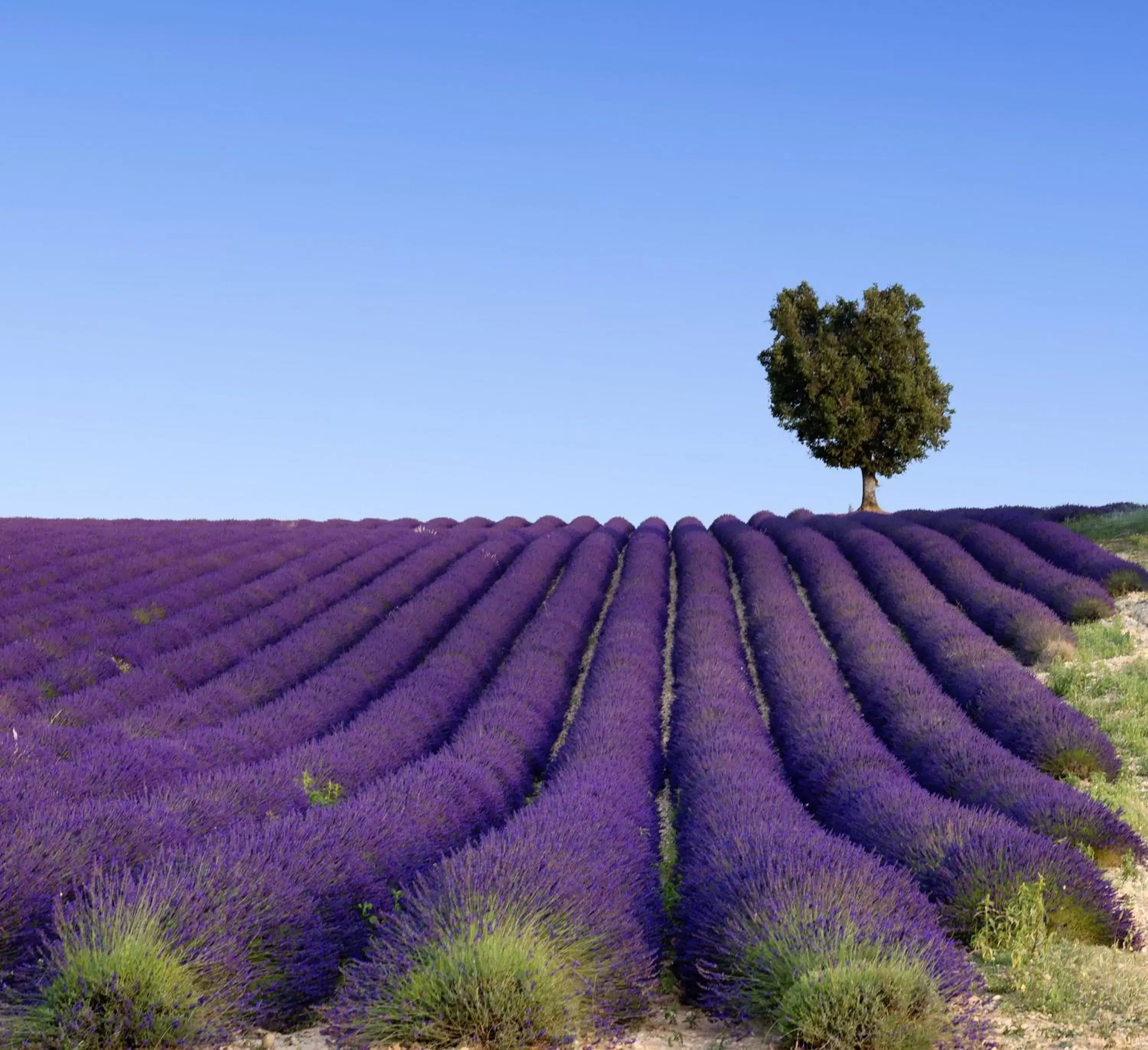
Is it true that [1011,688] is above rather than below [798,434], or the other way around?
below

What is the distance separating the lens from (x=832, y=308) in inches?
1153

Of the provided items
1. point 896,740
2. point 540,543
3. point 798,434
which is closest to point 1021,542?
point 540,543

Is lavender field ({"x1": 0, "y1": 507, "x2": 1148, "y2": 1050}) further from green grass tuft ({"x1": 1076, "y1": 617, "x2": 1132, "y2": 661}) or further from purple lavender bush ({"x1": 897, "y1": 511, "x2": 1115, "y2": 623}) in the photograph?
green grass tuft ({"x1": 1076, "y1": 617, "x2": 1132, "y2": 661})

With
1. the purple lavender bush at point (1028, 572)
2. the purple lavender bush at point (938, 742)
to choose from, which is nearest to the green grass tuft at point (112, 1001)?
the purple lavender bush at point (938, 742)

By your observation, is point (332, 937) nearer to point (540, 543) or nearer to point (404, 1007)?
point (404, 1007)

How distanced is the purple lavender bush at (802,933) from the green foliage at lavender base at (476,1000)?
624 mm

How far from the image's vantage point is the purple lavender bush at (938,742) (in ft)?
20.1

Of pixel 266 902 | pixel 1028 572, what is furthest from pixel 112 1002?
pixel 1028 572

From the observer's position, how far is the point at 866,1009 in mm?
3379

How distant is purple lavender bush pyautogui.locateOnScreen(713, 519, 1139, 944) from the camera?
15.9ft

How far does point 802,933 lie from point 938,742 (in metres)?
4.59

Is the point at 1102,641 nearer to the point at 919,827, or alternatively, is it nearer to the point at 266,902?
the point at 919,827

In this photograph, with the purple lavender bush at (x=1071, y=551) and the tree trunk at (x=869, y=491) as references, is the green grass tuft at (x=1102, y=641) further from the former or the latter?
the tree trunk at (x=869, y=491)

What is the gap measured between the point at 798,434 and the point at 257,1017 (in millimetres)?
26672
